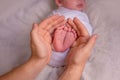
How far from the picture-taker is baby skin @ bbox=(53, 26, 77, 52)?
3.82 feet

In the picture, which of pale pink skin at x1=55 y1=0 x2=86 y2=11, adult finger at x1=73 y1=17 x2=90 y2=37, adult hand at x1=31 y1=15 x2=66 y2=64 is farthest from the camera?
pale pink skin at x1=55 y1=0 x2=86 y2=11

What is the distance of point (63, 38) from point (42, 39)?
186mm

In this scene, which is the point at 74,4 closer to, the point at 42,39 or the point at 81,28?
the point at 81,28

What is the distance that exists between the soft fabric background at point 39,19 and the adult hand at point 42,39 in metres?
0.14

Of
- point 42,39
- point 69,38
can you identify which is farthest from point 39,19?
point 42,39

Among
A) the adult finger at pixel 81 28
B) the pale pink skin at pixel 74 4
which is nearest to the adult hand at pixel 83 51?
the adult finger at pixel 81 28

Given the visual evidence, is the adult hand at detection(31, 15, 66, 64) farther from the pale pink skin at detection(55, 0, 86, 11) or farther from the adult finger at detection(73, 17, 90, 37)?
the pale pink skin at detection(55, 0, 86, 11)

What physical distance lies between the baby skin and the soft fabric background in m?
0.10

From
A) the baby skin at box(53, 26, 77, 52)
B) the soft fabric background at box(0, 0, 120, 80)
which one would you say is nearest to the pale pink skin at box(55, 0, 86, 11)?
the soft fabric background at box(0, 0, 120, 80)

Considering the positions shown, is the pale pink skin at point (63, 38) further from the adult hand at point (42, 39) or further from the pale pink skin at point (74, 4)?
the pale pink skin at point (74, 4)

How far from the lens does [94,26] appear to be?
1.36 metres

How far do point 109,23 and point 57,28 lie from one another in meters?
0.31

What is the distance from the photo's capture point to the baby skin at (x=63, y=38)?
3.82 ft

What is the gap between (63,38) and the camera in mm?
1192
